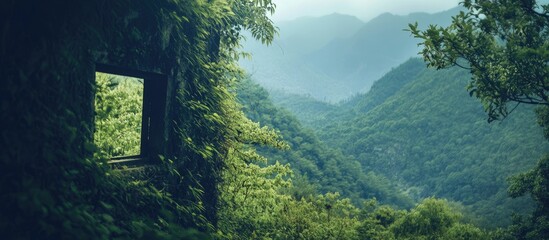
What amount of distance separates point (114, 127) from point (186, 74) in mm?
3210

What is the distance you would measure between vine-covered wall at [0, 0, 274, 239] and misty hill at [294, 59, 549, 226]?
67.8m

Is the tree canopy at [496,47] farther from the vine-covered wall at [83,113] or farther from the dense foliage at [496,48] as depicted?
the vine-covered wall at [83,113]

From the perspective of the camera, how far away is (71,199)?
9.38 feet

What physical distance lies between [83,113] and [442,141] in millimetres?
102261

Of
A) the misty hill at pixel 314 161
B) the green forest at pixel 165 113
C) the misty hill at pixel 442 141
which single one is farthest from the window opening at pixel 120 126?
the misty hill at pixel 442 141

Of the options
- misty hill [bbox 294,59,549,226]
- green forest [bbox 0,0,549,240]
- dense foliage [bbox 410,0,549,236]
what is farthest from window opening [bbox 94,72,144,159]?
misty hill [bbox 294,59,549,226]

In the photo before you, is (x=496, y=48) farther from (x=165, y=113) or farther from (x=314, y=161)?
(x=314, y=161)

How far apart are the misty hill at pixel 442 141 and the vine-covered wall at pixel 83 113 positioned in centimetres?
6782

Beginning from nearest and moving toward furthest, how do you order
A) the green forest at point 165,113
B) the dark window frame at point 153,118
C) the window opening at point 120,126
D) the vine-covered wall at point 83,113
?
the vine-covered wall at point 83,113 < the green forest at point 165,113 < the dark window frame at point 153,118 < the window opening at point 120,126

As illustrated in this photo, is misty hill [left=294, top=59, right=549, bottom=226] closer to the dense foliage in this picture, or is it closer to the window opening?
the dense foliage

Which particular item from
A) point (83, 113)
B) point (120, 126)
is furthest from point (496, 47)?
point (120, 126)

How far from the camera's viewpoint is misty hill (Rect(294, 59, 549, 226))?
75.1 meters

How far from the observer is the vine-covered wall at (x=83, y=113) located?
8.21ft

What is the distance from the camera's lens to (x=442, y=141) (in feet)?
321
